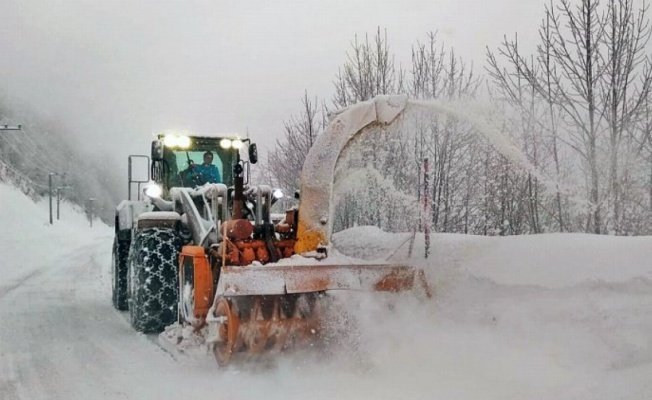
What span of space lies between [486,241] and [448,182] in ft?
28.3

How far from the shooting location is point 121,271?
10.2 metres

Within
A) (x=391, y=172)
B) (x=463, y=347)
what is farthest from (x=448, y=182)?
(x=463, y=347)

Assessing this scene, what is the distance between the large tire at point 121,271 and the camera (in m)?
10.0

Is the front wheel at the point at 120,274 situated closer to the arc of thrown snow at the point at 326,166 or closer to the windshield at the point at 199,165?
the windshield at the point at 199,165

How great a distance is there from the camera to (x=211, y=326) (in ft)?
19.2

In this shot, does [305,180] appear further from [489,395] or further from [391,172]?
[391,172]

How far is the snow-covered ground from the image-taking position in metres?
4.87

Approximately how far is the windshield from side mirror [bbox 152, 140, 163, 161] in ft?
0.43

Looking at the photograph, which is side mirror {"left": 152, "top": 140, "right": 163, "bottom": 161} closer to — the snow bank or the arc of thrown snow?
the arc of thrown snow

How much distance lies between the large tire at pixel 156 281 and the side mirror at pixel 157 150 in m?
1.71

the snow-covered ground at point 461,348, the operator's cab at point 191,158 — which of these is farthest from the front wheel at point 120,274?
the snow-covered ground at point 461,348

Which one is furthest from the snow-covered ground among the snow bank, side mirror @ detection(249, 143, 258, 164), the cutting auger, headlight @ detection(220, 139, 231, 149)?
the snow bank

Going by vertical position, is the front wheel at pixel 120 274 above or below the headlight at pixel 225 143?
below

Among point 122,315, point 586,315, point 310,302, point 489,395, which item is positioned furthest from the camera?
point 122,315
